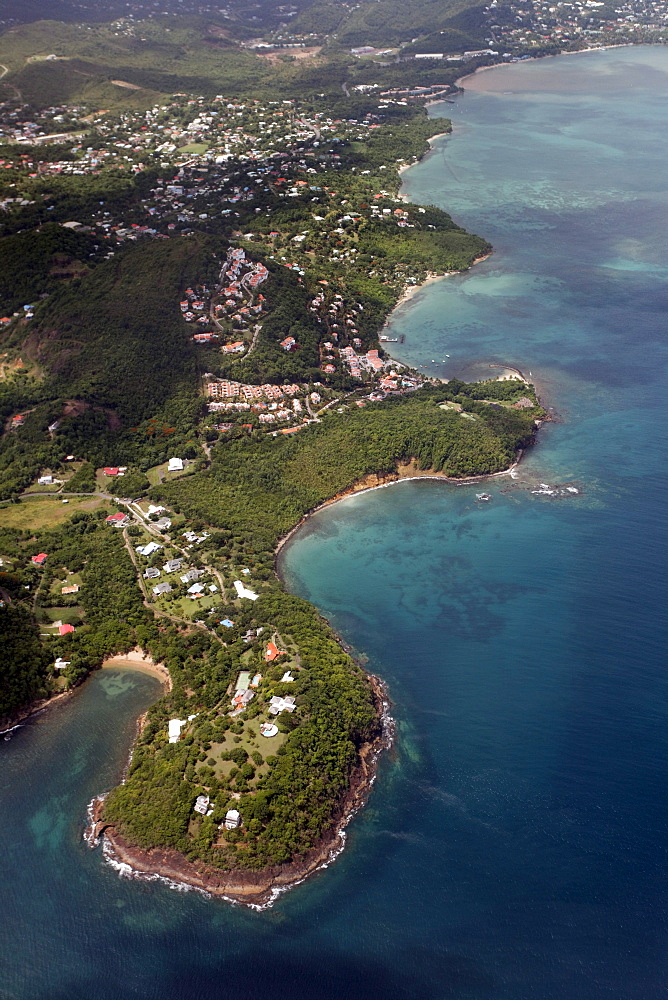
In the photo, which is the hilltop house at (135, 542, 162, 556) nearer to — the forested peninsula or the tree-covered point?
the forested peninsula

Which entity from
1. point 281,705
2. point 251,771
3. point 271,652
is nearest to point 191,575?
point 271,652

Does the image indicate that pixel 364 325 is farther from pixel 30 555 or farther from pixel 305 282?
pixel 30 555

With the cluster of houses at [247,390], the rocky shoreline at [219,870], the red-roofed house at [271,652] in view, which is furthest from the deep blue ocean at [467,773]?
the cluster of houses at [247,390]

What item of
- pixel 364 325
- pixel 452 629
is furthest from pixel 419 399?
pixel 452 629

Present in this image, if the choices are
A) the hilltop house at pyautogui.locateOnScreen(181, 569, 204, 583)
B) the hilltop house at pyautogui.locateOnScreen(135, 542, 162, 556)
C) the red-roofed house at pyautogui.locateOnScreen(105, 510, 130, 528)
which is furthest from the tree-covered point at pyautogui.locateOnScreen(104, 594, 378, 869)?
the red-roofed house at pyautogui.locateOnScreen(105, 510, 130, 528)

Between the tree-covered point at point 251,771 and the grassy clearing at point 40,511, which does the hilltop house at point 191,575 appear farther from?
the grassy clearing at point 40,511

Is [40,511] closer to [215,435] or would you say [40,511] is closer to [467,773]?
[215,435]
